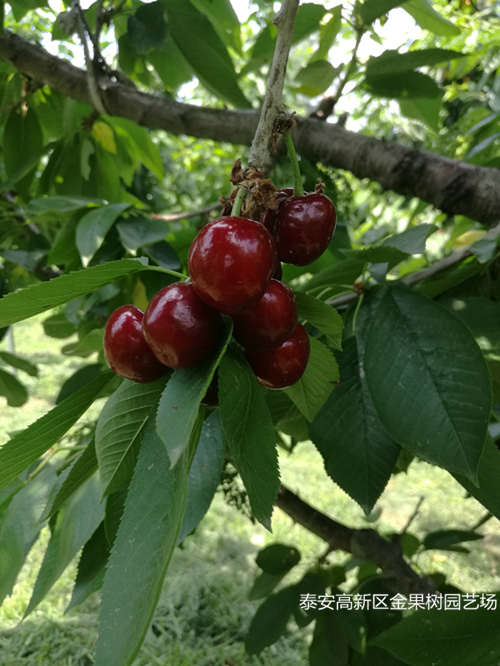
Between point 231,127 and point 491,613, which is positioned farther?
point 231,127

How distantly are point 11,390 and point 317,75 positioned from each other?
2.63ft

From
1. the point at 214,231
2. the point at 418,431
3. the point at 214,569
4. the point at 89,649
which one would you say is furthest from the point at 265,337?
the point at 214,569

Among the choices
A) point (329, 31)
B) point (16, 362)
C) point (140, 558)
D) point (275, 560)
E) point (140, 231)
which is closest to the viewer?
point (140, 558)

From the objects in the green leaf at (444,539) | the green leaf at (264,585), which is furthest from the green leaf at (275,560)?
the green leaf at (444,539)

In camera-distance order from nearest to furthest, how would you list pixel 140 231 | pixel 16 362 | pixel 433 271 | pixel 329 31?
pixel 433 271, pixel 140 231, pixel 329 31, pixel 16 362

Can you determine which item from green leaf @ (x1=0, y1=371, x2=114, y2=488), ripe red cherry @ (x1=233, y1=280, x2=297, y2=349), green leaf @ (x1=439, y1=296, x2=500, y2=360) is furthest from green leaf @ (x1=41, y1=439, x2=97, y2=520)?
green leaf @ (x1=439, y1=296, x2=500, y2=360)

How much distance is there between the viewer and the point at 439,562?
1863mm

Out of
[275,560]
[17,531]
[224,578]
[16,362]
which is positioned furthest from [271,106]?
[224,578]

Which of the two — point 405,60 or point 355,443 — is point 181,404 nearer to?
point 355,443

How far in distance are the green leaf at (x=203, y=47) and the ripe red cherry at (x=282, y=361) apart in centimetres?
56

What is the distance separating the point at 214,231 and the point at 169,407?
10 cm

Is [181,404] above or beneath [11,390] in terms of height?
above

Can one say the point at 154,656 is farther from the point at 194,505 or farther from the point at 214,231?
the point at 214,231

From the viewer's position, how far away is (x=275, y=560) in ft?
3.25
